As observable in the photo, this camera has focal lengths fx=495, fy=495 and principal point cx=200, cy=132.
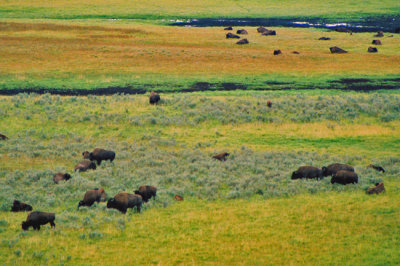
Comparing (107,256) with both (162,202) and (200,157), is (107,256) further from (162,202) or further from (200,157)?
(200,157)

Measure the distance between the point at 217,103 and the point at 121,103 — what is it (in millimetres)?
7442

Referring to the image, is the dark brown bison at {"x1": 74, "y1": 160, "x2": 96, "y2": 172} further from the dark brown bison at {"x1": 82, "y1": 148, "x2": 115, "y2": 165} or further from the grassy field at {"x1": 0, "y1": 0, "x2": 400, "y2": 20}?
the grassy field at {"x1": 0, "y1": 0, "x2": 400, "y2": 20}

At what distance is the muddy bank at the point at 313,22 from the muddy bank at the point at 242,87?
45.5 metres

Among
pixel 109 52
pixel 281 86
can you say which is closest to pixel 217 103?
pixel 281 86

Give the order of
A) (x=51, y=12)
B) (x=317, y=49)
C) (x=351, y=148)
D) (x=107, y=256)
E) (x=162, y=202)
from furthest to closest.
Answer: (x=51, y=12) < (x=317, y=49) < (x=351, y=148) < (x=162, y=202) < (x=107, y=256)

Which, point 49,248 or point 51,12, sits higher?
point 51,12

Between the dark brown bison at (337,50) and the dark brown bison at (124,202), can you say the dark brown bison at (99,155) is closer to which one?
the dark brown bison at (124,202)

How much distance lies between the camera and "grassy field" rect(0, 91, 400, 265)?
15445 millimetres

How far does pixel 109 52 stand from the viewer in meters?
62.7

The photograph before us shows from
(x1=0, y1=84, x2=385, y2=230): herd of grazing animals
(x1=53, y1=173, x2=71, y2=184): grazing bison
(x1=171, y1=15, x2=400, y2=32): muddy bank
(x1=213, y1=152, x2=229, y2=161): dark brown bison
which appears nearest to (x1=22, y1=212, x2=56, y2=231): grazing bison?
(x1=0, y1=84, x2=385, y2=230): herd of grazing animals

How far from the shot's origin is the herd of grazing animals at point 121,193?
16.7 metres

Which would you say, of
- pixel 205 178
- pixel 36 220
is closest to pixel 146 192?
pixel 205 178

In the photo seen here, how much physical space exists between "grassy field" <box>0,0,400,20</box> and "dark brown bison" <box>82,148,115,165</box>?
268 ft

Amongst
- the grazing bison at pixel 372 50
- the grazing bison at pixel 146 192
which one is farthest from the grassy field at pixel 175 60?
the grazing bison at pixel 146 192
